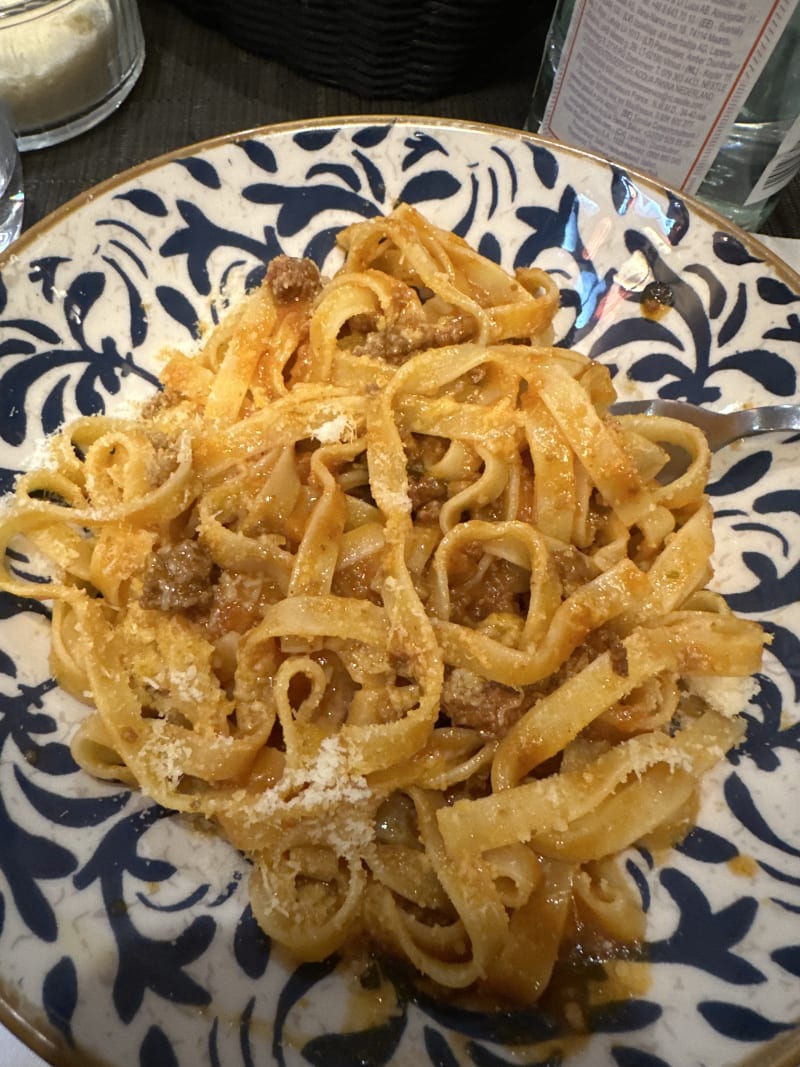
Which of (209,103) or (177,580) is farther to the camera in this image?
(209,103)

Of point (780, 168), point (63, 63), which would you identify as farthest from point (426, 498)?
point (63, 63)

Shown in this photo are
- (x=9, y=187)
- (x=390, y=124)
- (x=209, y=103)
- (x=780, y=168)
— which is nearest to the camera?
(x=390, y=124)

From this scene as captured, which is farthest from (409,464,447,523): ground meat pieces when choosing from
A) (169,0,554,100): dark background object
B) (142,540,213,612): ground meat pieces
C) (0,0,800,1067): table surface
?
(0,0,800,1067): table surface

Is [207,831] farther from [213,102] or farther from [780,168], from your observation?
[213,102]

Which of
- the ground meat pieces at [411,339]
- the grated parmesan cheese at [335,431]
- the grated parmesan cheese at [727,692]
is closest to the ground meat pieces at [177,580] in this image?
the grated parmesan cheese at [335,431]

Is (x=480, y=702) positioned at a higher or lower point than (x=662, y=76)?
lower

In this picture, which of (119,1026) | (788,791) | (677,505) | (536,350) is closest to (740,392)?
(677,505)

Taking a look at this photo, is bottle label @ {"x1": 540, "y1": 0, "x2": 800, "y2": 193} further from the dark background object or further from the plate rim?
the dark background object

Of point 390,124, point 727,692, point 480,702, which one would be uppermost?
point 390,124

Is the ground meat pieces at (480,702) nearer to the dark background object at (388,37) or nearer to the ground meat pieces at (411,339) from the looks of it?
the ground meat pieces at (411,339)
